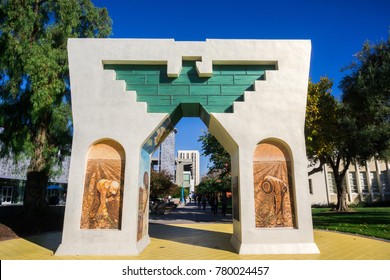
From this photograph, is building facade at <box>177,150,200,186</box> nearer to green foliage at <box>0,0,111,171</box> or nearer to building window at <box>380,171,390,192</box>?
building window at <box>380,171,390,192</box>

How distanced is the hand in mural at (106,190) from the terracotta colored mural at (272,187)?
170 inches

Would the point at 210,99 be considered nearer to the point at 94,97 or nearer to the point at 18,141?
the point at 94,97

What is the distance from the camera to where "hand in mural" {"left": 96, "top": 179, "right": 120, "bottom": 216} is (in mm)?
7828

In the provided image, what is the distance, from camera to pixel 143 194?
8711 millimetres

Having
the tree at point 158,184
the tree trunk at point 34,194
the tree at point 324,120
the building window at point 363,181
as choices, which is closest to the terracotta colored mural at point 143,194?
the tree trunk at point 34,194

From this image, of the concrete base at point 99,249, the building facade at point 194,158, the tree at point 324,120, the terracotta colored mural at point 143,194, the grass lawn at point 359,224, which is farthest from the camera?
the building facade at point 194,158

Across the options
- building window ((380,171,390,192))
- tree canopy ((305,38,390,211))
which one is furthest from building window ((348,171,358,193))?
tree canopy ((305,38,390,211))

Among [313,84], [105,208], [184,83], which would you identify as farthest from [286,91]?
[313,84]

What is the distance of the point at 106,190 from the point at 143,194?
50.9 inches

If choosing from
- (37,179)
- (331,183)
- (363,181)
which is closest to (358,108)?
(37,179)

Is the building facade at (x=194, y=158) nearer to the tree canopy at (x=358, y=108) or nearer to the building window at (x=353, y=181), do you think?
the building window at (x=353, y=181)

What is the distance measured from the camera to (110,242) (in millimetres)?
7480

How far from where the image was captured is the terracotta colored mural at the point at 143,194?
27.0ft

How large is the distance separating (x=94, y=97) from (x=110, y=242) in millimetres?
4500
